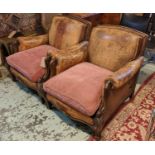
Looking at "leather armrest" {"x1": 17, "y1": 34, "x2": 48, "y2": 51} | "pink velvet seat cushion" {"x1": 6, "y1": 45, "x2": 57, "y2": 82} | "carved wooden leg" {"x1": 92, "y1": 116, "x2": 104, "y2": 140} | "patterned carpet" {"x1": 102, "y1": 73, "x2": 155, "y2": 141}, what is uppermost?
"leather armrest" {"x1": 17, "y1": 34, "x2": 48, "y2": 51}

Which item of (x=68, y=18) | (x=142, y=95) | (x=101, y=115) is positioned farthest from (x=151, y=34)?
(x=101, y=115)

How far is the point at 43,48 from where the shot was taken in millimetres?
2445

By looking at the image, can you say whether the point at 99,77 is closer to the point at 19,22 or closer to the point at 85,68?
the point at 85,68

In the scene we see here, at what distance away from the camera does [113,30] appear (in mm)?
2004

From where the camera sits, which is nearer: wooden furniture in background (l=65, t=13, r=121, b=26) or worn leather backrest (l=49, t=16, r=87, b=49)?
worn leather backrest (l=49, t=16, r=87, b=49)

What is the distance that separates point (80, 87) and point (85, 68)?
13.9 inches

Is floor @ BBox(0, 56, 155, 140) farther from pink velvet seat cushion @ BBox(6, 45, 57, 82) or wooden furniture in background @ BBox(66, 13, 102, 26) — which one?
wooden furniture in background @ BBox(66, 13, 102, 26)

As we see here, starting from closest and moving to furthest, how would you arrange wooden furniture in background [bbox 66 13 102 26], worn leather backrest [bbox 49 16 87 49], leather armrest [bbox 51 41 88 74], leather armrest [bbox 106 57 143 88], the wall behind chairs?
leather armrest [bbox 106 57 143 88] < leather armrest [bbox 51 41 88 74] < worn leather backrest [bbox 49 16 87 49] < the wall behind chairs < wooden furniture in background [bbox 66 13 102 26]

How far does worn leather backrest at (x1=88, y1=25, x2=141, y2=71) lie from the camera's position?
6.14ft

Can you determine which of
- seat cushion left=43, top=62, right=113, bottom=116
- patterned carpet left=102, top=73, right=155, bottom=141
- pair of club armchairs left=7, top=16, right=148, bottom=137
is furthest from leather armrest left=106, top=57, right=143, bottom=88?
patterned carpet left=102, top=73, right=155, bottom=141

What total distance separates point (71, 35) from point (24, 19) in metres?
0.96

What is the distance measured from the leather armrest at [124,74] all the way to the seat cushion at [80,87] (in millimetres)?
178

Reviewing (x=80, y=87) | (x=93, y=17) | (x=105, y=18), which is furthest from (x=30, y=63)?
(x=105, y=18)
